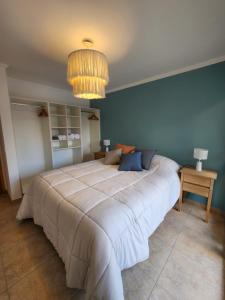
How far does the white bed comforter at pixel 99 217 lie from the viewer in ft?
3.24

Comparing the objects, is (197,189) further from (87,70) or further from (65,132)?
(65,132)

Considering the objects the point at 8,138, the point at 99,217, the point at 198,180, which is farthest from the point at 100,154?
the point at 99,217

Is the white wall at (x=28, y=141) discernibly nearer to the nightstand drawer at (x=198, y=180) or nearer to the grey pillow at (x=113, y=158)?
the grey pillow at (x=113, y=158)

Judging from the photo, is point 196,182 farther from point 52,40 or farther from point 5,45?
point 5,45

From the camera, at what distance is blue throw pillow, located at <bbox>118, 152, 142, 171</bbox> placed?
2330 millimetres

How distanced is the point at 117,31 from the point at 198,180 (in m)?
2.26

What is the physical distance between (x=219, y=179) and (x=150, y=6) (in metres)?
2.46

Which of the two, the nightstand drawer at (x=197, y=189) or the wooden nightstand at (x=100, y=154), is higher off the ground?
the wooden nightstand at (x=100, y=154)

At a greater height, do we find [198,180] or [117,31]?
[117,31]

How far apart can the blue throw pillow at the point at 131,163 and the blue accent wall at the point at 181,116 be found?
75 centimetres

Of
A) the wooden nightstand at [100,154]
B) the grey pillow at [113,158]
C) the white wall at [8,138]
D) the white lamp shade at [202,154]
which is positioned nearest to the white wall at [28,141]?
the white wall at [8,138]

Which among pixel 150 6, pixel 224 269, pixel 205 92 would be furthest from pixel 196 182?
pixel 150 6

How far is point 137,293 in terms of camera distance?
119 centimetres

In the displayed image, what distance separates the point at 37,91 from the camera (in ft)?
10.3
